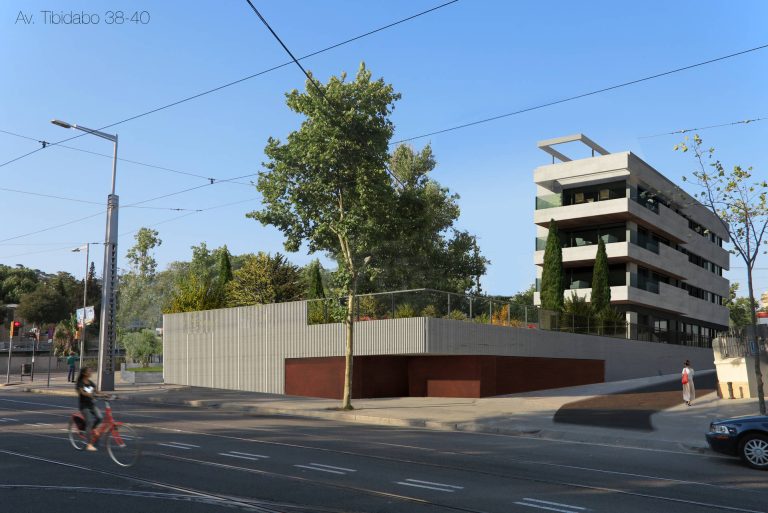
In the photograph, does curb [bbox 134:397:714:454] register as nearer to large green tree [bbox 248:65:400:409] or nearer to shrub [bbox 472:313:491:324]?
large green tree [bbox 248:65:400:409]

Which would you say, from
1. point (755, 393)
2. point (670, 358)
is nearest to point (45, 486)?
point (755, 393)

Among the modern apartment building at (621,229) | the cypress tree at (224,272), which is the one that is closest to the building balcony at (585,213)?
the modern apartment building at (621,229)

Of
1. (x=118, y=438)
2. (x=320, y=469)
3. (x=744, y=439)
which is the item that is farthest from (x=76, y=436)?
(x=744, y=439)

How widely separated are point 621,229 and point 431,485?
44394mm

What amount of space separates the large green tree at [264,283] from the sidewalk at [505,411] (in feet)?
16.4

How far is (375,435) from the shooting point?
17.7 meters

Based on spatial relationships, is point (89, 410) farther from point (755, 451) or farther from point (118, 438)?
point (755, 451)

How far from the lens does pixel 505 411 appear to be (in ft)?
78.1

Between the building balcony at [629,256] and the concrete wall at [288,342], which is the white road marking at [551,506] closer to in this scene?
the concrete wall at [288,342]

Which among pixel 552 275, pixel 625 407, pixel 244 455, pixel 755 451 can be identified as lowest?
pixel 625 407

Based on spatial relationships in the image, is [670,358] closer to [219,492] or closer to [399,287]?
[399,287]

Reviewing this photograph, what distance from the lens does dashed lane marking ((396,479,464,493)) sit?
33.9 ft

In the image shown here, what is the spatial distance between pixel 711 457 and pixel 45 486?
12.6 m

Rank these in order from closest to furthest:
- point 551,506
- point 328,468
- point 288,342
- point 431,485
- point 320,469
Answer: point 551,506, point 431,485, point 320,469, point 328,468, point 288,342
